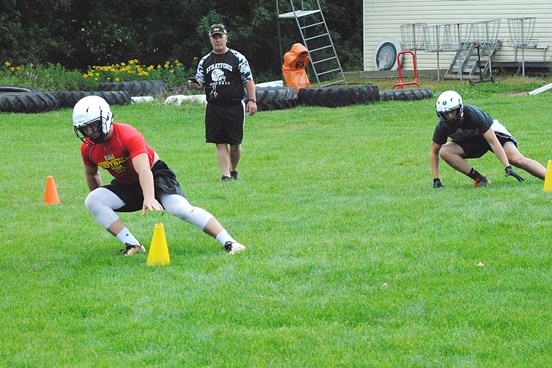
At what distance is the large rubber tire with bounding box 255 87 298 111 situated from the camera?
75.3 ft

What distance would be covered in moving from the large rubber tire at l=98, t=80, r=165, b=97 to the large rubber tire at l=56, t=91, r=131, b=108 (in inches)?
47.7

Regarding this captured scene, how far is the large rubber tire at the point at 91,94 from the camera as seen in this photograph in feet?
75.1

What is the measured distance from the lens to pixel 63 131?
64.5 feet

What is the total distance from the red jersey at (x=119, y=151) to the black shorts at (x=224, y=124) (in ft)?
15.5

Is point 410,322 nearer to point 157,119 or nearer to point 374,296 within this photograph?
point 374,296

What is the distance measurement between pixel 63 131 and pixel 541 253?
1348cm

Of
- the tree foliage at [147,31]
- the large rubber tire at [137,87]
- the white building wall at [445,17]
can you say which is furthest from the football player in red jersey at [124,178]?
the tree foliage at [147,31]

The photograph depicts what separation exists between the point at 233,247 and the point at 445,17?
987 inches

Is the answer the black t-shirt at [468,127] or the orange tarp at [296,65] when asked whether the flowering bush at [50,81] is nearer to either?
the orange tarp at [296,65]

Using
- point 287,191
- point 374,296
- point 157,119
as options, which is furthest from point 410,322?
point 157,119

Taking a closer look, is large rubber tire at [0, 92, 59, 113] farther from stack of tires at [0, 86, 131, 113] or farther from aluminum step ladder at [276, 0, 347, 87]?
aluminum step ladder at [276, 0, 347, 87]

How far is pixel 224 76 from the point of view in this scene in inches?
519

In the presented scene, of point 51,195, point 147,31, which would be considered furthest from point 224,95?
point 147,31

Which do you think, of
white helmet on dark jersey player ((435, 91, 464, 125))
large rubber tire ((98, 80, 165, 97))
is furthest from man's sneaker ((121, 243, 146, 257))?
large rubber tire ((98, 80, 165, 97))
